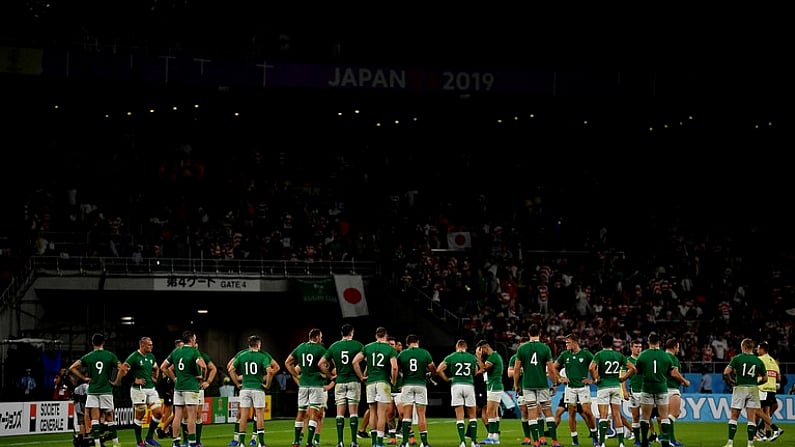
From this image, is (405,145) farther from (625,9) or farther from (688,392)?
(688,392)

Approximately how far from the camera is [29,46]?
42.8 metres

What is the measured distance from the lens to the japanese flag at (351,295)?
140 feet

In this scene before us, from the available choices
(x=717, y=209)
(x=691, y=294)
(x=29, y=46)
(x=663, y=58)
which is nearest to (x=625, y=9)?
(x=663, y=58)

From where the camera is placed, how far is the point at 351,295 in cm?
4294

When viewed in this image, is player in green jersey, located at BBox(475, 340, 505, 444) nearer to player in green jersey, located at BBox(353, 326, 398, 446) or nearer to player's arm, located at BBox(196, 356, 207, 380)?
player in green jersey, located at BBox(353, 326, 398, 446)

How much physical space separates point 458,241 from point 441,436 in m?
17.5

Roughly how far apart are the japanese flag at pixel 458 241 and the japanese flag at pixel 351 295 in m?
4.80

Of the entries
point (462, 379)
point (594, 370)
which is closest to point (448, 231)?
point (594, 370)

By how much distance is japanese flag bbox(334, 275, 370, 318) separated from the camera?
42.7m

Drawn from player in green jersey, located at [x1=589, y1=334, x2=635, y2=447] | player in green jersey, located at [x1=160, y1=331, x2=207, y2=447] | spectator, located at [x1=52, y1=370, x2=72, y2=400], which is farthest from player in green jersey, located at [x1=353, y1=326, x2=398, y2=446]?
spectator, located at [x1=52, y1=370, x2=72, y2=400]

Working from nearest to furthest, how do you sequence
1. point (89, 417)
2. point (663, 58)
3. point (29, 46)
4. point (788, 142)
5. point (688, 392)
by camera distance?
point (89, 417) → point (688, 392) → point (29, 46) → point (663, 58) → point (788, 142)

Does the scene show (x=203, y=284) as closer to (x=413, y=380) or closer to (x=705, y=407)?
(x=705, y=407)

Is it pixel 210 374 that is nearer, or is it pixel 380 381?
pixel 380 381

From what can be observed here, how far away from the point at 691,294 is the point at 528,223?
7.26 m
